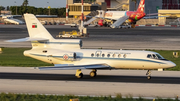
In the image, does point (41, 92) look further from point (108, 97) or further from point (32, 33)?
point (32, 33)

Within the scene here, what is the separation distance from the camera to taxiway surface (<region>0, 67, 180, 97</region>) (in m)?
25.8

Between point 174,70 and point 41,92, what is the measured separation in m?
17.5

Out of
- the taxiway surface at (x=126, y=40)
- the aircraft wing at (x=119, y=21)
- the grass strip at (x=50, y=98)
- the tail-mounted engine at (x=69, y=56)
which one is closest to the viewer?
the grass strip at (x=50, y=98)

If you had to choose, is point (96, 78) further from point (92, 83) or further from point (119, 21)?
point (119, 21)

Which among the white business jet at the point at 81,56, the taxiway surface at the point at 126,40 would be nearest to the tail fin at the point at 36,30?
the white business jet at the point at 81,56

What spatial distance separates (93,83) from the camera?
29.2 meters

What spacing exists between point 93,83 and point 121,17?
11302 centimetres

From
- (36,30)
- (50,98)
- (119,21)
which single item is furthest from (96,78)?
(119,21)

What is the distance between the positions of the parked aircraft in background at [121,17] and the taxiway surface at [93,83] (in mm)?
99859

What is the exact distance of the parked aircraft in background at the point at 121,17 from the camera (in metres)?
135

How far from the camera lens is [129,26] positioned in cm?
13688

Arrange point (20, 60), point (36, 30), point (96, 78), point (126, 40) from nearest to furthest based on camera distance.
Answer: point (96, 78), point (36, 30), point (20, 60), point (126, 40)

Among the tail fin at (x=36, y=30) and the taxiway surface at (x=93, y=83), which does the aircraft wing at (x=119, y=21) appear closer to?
the taxiway surface at (x=93, y=83)

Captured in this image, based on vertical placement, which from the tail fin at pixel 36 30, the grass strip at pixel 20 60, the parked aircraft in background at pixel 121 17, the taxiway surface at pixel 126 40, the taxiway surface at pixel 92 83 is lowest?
the taxiway surface at pixel 92 83
